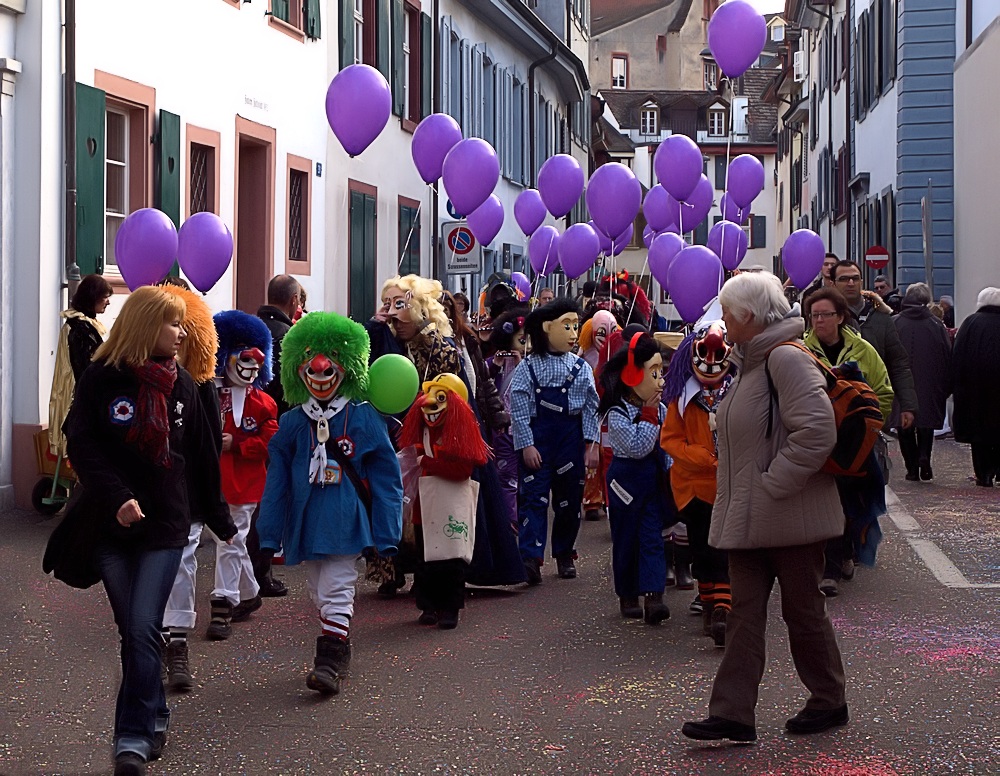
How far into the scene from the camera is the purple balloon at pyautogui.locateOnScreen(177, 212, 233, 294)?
12234mm

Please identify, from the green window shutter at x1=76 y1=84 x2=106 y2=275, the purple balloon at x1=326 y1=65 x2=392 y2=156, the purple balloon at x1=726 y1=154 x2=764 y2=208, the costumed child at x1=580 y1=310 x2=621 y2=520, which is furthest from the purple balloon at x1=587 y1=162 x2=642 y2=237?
the purple balloon at x1=726 y1=154 x2=764 y2=208

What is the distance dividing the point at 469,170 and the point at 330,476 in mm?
8366

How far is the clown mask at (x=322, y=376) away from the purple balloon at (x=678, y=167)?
1112 centimetres

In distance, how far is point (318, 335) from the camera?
7.34 metres

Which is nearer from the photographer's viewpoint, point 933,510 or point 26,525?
point 26,525

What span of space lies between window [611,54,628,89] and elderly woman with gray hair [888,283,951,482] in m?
72.0

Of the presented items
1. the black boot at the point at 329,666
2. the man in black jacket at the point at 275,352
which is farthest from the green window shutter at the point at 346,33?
the black boot at the point at 329,666

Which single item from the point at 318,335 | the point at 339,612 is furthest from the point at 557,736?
the point at 318,335

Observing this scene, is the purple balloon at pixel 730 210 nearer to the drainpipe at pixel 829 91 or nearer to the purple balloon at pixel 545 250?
the purple balloon at pixel 545 250

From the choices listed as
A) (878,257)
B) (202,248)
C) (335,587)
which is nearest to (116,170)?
(202,248)

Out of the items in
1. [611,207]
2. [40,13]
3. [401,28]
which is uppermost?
[401,28]

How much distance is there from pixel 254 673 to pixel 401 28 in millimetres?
17372

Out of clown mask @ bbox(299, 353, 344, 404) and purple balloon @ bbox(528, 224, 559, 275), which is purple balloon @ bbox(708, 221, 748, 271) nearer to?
purple balloon @ bbox(528, 224, 559, 275)

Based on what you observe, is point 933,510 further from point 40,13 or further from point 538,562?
point 40,13
